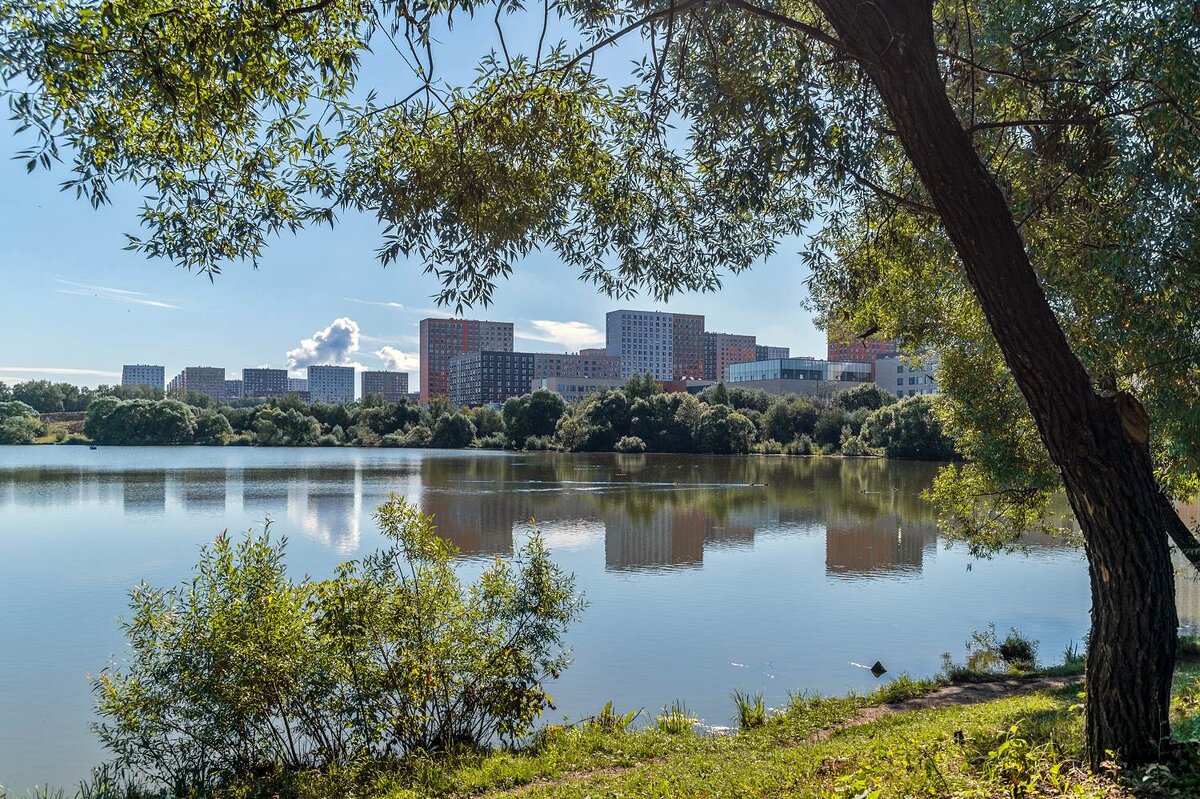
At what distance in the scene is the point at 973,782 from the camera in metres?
3.89

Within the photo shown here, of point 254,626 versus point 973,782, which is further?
point 254,626

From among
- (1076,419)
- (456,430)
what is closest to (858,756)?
(1076,419)

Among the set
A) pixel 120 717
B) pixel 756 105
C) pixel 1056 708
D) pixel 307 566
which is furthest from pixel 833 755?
pixel 307 566


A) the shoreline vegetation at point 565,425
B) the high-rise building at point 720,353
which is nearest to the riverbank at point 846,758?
the shoreline vegetation at point 565,425

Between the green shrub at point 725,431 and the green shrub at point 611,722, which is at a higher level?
the green shrub at point 725,431

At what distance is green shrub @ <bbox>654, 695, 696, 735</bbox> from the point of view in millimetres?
8344

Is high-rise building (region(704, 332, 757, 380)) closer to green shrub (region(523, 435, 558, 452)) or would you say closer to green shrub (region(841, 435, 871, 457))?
green shrub (region(523, 435, 558, 452))

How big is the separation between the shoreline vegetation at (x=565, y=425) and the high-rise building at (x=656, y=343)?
50.3 m

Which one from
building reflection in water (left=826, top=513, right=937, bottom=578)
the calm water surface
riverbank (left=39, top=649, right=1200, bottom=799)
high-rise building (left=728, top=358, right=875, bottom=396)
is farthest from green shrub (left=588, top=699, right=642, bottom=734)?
high-rise building (left=728, top=358, right=875, bottom=396)

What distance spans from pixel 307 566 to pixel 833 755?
1580 centimetres

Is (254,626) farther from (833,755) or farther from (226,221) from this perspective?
(833,755)

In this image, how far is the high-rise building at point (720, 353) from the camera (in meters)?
152

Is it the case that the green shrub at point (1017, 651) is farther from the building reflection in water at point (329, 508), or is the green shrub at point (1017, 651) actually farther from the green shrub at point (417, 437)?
the green shrub at point (417, 437)

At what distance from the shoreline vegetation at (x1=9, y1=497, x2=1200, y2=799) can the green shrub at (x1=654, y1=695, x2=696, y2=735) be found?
43 mm
